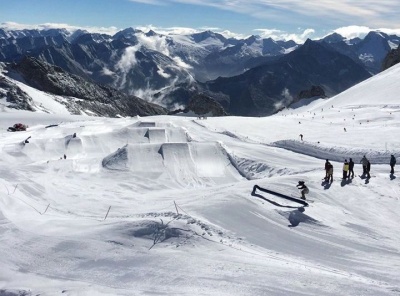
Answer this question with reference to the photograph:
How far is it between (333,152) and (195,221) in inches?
851

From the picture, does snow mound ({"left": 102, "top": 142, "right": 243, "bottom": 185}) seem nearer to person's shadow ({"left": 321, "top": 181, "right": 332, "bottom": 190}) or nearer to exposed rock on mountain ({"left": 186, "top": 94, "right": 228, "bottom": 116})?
person's shadow ({"left": 321, "top": 181, "right": 332, "bottom": 190})

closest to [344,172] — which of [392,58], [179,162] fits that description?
[179,162]

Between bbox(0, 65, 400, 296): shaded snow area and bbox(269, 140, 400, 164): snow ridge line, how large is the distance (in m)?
0.13

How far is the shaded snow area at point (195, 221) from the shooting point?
45.8ft

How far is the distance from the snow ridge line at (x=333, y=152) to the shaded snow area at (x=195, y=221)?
125 mm

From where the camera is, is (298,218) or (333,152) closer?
(298,218)

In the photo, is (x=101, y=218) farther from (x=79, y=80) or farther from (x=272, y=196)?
(x=79, y=80)

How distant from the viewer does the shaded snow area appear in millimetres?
13945

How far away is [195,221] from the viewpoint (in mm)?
17812

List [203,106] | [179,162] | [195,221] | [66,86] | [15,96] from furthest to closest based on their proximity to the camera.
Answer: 1. [66,86]
2. [203,106]
3. [15,96]
4. [179,162]
5. [195,221]

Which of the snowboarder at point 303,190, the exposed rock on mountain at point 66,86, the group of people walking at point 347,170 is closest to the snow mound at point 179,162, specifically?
the group of people walking at point 347,170

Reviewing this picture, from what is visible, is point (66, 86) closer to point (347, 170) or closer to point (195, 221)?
point (347, 170)

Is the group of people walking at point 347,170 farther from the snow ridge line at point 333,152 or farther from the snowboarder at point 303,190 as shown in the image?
the snow ridge line at point 333,152

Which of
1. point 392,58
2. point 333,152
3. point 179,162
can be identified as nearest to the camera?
point 179,162
